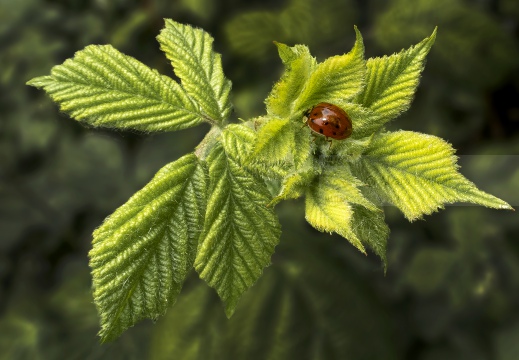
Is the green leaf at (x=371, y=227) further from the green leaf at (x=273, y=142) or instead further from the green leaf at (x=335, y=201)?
the green leaf at (x=273, y=142)

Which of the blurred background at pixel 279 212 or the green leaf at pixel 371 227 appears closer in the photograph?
the green leaf at pixel 371 227

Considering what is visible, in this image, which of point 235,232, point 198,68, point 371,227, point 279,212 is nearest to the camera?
point 371,227

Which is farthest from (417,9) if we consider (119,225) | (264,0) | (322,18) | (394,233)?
(119,225)

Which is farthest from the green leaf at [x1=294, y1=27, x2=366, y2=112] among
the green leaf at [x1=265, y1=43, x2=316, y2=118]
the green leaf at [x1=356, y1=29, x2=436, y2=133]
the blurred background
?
the blurred background

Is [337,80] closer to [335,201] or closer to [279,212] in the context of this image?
[335,201]

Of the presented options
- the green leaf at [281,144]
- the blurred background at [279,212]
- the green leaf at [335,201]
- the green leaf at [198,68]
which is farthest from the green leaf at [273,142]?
the blurred background at [279,212]

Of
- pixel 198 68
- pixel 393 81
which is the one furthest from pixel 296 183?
pixel 198 68
